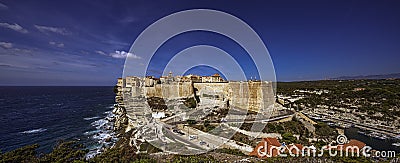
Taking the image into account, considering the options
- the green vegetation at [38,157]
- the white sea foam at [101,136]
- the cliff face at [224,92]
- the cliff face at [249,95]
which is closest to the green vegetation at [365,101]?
the cliff face at [249,95]

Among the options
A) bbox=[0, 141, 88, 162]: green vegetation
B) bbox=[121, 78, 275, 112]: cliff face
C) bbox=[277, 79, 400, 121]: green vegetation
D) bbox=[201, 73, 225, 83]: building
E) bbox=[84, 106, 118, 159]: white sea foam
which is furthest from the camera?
bbox=[201, 73, 225, 83]: building

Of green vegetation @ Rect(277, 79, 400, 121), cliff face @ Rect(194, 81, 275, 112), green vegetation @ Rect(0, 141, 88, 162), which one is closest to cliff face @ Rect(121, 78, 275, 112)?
cliff face @ Rect(194, 81, 275, 112)

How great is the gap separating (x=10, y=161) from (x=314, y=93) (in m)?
38.9

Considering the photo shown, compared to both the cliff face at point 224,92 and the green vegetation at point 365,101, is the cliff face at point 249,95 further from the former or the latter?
the green vegetation at point 365,101

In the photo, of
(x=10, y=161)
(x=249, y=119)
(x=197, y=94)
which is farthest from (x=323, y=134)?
(x=10, y=161)

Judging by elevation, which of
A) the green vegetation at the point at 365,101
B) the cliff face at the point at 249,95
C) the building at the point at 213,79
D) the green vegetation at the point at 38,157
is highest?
the building at the point at 213,79

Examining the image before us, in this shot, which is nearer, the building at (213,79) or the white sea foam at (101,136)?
the white sea foam at (101,136)

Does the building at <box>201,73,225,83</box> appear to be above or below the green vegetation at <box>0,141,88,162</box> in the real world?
above

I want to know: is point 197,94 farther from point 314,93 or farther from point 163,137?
point 314,93

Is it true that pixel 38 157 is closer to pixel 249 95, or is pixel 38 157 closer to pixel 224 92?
pixel 249 95

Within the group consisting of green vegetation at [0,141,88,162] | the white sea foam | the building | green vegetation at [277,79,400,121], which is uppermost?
the building

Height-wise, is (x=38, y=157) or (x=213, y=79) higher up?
(x=213, y=79)

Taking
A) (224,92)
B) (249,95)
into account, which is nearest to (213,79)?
(224,92)

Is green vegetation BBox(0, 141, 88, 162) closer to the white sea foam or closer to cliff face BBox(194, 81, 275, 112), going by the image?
the white sea foam
